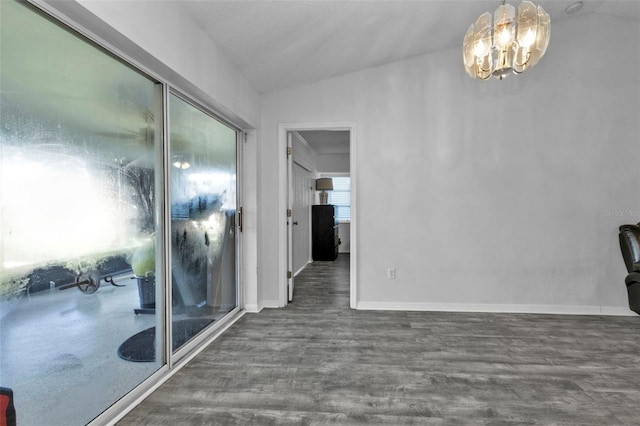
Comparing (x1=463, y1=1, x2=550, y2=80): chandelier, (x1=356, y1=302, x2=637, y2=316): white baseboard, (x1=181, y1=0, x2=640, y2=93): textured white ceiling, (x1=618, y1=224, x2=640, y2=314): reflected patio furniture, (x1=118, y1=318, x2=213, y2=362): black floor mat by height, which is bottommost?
(x1=356, y1=302, x2=637, y2=316): white baseboard

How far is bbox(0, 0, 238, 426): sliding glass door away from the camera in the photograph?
127 cm

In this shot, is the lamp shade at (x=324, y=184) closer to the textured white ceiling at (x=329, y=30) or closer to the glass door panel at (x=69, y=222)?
the textured white ceiling at (x=329, y=30)

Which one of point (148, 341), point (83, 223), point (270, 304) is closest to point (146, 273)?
point (148, 341)

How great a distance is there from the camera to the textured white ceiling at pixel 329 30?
7.81 ft

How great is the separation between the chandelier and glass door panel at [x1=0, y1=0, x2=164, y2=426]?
83.7 inches

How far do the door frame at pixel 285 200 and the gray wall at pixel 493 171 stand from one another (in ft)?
0.24

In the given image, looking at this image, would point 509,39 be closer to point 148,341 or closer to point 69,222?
point 69,222

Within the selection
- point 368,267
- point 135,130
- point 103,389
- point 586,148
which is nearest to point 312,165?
point 368,267

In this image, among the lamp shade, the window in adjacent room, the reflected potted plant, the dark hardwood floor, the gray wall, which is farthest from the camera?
the window in adjacent room

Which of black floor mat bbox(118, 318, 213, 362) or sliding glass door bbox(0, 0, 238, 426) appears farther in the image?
black floor mat bbox(118, 318, 213, 362)

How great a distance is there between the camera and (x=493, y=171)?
3594mm

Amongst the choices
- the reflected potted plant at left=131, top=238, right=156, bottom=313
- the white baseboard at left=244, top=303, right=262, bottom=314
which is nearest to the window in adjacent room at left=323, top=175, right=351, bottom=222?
the white baseboard at left=244, top=303, right=262, bottom=314

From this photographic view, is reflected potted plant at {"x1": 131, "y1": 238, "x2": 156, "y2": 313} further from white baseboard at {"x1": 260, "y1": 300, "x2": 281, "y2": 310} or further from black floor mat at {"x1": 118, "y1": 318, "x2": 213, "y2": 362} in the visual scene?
white baseboard at {"x1": 260, "y1": 300, "x2": 281, "y2": 310}

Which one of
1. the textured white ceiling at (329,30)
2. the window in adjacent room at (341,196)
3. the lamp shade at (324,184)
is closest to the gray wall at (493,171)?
the textured white ceiling at (329,30)
